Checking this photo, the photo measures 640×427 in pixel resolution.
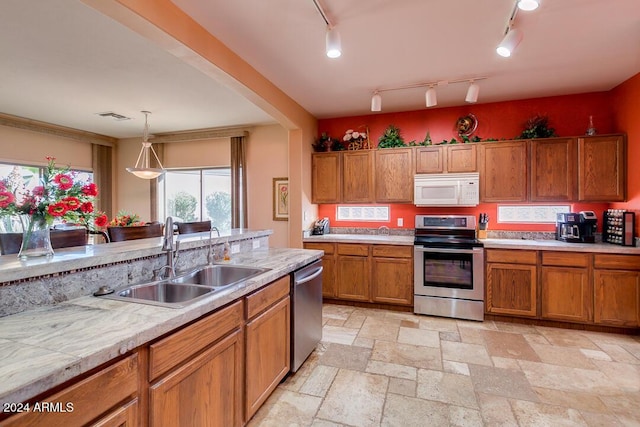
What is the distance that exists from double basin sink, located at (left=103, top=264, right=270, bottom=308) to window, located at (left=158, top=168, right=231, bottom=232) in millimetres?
3479

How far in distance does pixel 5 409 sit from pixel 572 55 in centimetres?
432

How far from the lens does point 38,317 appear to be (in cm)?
126

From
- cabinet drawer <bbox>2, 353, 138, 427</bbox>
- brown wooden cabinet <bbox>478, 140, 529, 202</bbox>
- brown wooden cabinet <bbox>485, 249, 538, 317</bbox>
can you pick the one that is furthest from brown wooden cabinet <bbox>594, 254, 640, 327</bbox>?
cabinet drawer <bbox>2, 353, 138, 427</bbox>

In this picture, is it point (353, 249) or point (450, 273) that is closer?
point (450, 273)

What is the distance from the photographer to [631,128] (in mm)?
3402

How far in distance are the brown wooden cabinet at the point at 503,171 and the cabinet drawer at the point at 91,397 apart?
4.08 meters

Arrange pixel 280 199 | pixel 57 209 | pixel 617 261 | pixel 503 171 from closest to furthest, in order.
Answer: pixel 57 209, pixel 617 261, pixel 503 171, pixel 280 199

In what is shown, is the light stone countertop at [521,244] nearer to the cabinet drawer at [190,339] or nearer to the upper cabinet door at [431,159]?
the upper cabinet door at [431,159]

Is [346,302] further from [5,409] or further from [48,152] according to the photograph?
[48,152]

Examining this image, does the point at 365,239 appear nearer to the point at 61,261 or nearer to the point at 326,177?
the point at 326,177

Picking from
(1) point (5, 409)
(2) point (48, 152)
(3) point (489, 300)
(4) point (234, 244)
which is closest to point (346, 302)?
(3) point (489, 300)

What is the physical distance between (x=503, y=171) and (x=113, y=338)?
14.0 feet

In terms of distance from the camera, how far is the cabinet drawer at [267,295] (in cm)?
188

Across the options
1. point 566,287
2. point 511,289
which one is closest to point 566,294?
point 566,287
